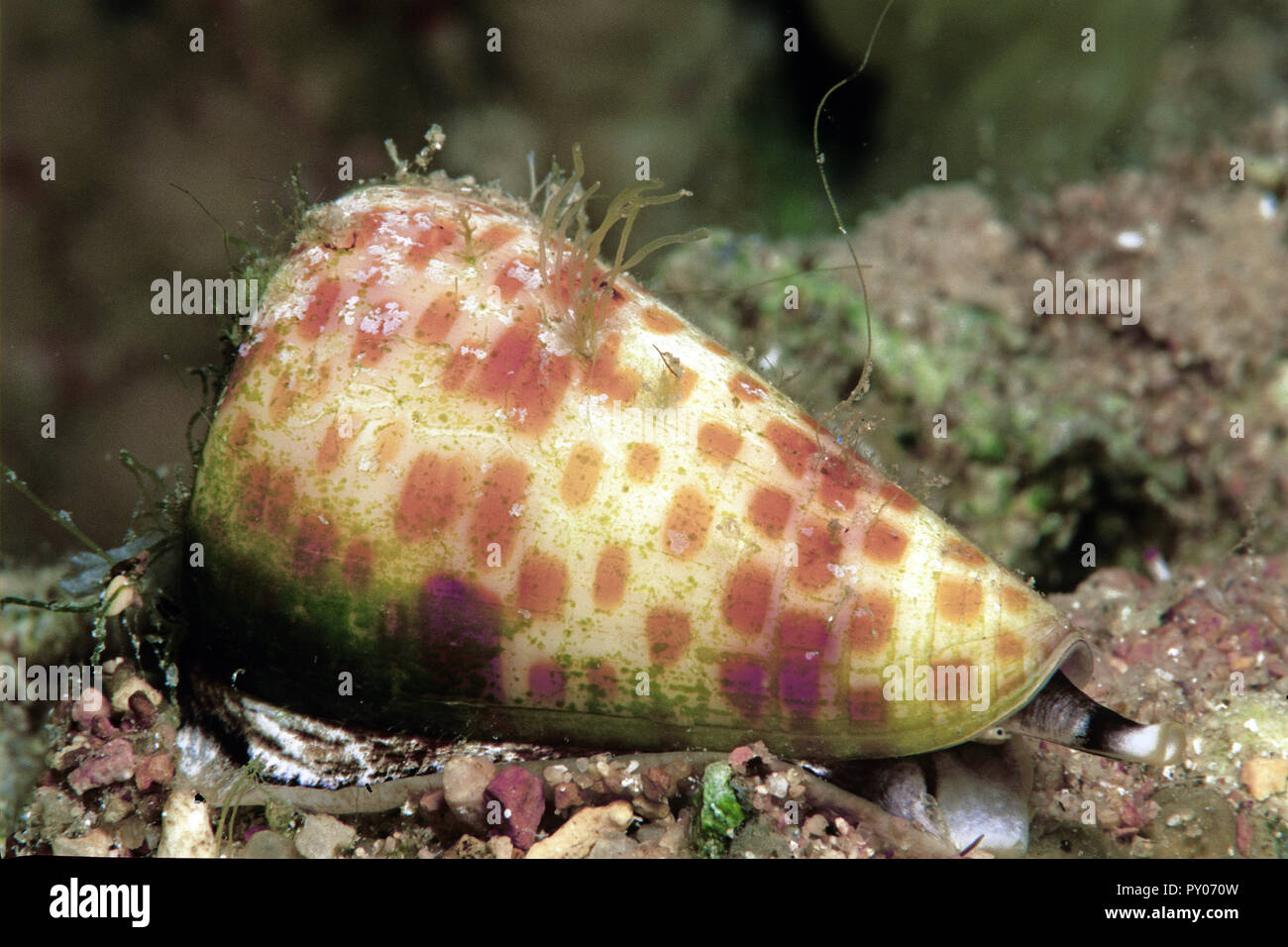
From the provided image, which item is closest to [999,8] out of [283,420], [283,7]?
[283,7]

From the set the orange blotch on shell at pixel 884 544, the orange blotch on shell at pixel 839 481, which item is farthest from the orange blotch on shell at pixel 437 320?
the orange blotch on shell at pixel 884 544

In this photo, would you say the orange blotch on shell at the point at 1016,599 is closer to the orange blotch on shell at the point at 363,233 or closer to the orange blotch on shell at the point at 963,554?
the orange blotch on shell at the point at 963,554

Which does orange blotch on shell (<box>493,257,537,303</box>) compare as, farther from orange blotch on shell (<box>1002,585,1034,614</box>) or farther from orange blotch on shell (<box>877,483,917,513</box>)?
orange blotch on shell (<box>1002,585,1034,614</box>)

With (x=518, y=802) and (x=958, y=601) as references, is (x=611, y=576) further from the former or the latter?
(x=958, y=601)

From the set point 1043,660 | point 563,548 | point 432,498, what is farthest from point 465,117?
point 1043,660

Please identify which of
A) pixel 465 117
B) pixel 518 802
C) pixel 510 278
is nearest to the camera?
pixel 518 802

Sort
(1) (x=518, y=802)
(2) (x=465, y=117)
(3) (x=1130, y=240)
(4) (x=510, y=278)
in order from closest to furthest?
(1) (x=518, y=802)
(4) (x=510, y=278)
(3) (x=1130, y=240)
(2) (x=465, y=117)
